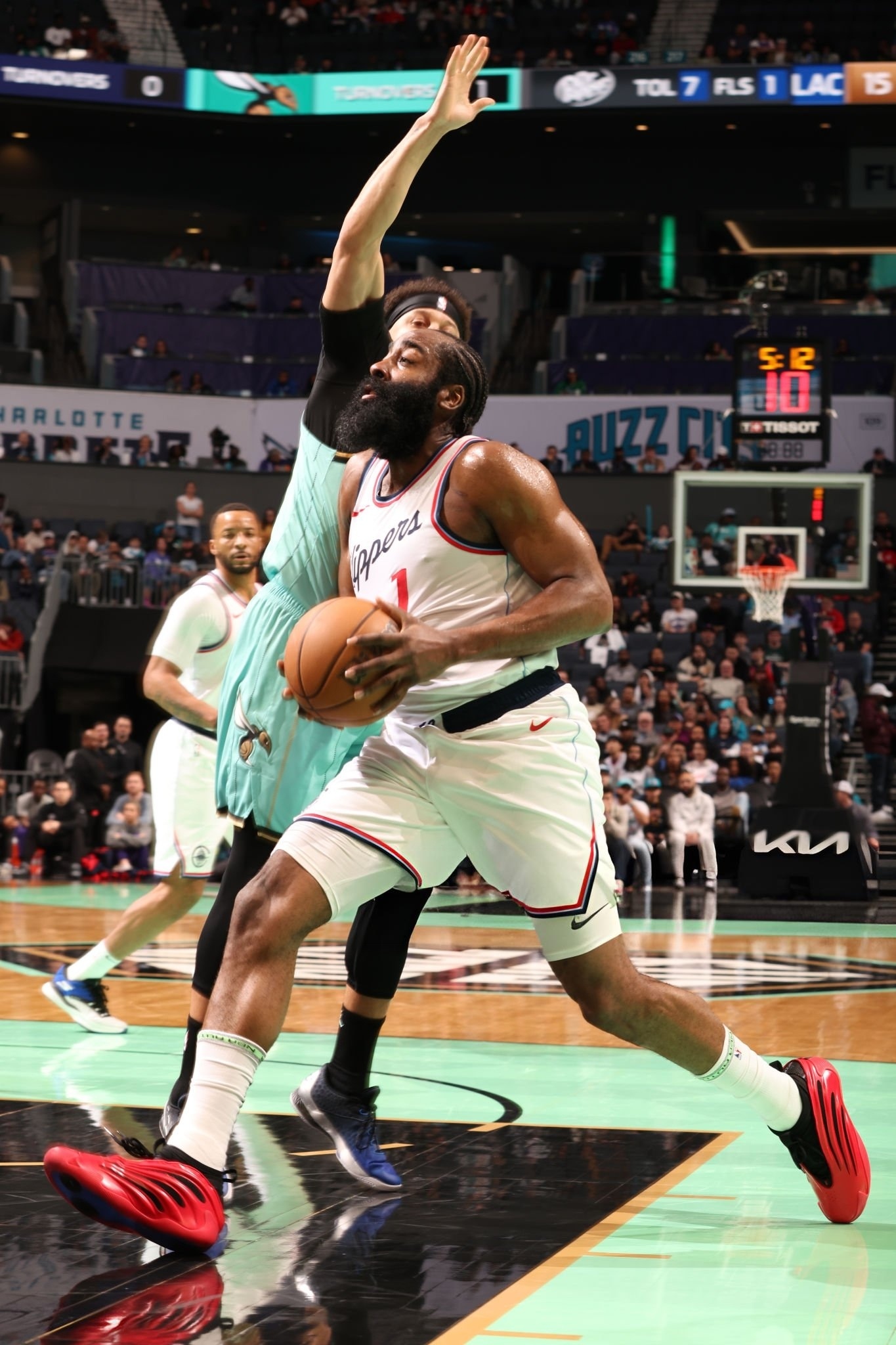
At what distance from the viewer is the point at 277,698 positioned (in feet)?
14.5

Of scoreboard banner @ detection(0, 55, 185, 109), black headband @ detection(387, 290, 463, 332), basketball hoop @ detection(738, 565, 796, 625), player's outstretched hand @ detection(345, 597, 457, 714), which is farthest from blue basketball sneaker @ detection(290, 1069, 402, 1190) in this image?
scoreboard banner @ detection(0, 55, 185, 109)

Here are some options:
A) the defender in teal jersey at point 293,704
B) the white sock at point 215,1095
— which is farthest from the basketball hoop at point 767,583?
the white sock at point 215,1095

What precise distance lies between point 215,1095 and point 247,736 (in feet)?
4.04

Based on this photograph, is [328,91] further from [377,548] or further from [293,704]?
[377,548]

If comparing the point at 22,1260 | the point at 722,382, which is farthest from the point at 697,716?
the point at 22,1260

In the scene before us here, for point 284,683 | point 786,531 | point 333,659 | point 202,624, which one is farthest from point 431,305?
point 786,531

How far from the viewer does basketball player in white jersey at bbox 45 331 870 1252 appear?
3.66 m

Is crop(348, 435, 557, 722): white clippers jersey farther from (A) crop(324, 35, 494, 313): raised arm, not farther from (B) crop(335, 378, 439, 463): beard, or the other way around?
(A) crop(324, 35, 494, 313): raised arm

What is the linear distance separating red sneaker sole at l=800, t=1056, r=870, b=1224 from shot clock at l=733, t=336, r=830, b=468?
1285cm

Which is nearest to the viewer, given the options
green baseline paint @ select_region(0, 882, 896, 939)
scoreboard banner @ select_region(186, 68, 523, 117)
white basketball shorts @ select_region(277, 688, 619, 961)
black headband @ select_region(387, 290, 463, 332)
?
white basketball shorts @ select_region(277, 688, 619, 961)

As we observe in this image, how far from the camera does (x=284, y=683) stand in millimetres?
4441

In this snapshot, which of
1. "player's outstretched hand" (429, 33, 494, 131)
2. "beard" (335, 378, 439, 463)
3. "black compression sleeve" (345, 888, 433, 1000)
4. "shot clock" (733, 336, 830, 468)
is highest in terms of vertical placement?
"shot clock" (733, 336, 830, 468)

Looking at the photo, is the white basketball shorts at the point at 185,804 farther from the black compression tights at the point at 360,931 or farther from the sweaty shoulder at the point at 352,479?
the sweaty shoulder at the point at 352,479

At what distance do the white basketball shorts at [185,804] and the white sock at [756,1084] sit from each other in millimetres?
2700
